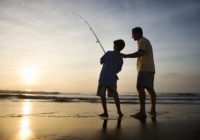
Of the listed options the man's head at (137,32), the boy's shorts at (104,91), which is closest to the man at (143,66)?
the man's head at (137,32)

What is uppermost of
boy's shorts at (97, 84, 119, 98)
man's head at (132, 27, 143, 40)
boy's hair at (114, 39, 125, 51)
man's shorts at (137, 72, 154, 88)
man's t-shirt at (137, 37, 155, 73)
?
man's head at (132, 27, 143, 40)

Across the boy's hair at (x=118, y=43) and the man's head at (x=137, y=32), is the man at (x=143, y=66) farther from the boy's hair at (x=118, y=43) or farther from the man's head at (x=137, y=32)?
the boy's hair at (x=118, y=43)

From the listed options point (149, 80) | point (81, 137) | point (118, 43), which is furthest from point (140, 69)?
point (81, 137)

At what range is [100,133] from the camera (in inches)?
186

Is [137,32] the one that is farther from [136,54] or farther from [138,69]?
[138,69]

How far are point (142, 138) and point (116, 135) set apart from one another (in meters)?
0.42

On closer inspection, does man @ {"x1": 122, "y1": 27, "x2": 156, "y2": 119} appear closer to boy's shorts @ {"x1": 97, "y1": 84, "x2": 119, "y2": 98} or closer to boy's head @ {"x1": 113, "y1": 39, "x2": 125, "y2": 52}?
boy's head @ {"x1": 113, "y1": 39, "x2": 125, "y2": 52}

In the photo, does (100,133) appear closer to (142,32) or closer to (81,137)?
(81,137)

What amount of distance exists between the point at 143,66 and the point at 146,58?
8.0 inches

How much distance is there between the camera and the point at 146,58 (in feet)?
24.8

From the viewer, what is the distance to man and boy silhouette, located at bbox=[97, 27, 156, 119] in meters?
7.50

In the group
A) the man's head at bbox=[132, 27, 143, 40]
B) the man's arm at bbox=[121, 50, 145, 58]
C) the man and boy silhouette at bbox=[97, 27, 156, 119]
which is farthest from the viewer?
the man's head at bbox=[132, 27, 143, 40]

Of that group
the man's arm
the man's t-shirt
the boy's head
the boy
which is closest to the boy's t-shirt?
the boy

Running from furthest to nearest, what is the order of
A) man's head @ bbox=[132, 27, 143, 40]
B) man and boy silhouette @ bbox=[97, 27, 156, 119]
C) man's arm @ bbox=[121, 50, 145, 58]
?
man's head @ bbox=[132, 27, 143, 40] < man and boy silhouette @ bbox=[97, 27, 156, 119] < man's arm @ bbox=[121, 50, 145, 58]
